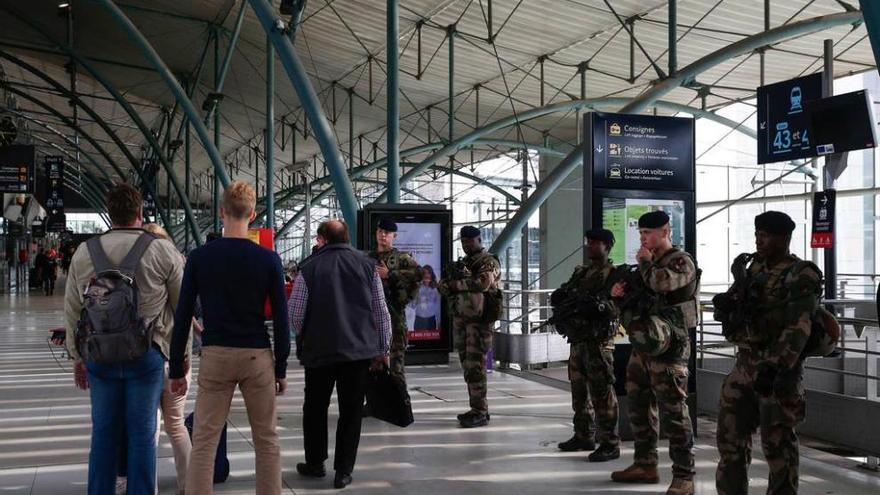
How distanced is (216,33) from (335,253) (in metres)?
20.1

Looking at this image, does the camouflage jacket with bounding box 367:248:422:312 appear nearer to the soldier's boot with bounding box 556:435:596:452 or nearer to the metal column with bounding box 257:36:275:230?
the soldier's boot with bounding box 556:435:596:452

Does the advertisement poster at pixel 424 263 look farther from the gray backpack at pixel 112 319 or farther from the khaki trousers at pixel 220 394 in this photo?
the gray backpack at pixel 112 319

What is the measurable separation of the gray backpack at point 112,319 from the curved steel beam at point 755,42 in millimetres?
11516

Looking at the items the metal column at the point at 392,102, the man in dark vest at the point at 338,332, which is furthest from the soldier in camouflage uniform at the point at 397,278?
the metal column at the point at 392,102

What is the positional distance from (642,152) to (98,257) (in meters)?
5.16

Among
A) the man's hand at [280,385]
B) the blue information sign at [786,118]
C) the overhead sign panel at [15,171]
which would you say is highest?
the overhead sign panel at [15,171]

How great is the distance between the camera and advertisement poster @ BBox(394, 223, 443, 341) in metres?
12.1

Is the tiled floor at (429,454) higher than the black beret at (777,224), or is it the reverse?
the black beret at (777,224)

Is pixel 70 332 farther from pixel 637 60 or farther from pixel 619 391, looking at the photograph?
pixel 637 60

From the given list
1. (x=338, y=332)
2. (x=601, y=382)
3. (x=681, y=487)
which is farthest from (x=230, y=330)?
(x=601, y=382)

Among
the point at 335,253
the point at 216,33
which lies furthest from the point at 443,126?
the point at 335,253

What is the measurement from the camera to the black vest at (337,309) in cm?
610

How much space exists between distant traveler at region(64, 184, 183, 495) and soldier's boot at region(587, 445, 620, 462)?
139 inches

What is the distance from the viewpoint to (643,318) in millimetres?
5918
